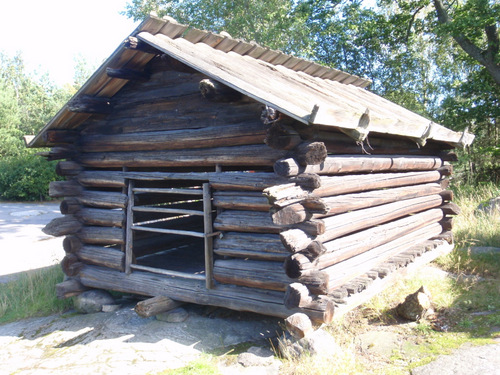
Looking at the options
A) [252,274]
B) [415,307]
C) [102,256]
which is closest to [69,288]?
[102,256]

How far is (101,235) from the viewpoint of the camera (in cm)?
688

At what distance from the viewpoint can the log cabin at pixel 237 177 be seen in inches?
187

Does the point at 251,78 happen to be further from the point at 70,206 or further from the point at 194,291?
the point at 70,206

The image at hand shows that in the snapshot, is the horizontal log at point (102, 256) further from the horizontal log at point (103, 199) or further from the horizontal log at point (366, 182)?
the horizontal log at point (366, 182)

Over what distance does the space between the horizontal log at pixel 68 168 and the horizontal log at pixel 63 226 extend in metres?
0.70

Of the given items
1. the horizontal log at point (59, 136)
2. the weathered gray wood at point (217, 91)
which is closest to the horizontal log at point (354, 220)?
the weathered gray wood at point (217, 91)

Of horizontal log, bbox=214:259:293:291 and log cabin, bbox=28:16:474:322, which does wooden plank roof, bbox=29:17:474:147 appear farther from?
horizontal log, bbox=214:259:293:291

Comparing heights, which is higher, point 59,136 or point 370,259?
point 59,136

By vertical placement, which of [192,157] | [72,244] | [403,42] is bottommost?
[72,244]

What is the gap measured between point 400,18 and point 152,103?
47.5ft

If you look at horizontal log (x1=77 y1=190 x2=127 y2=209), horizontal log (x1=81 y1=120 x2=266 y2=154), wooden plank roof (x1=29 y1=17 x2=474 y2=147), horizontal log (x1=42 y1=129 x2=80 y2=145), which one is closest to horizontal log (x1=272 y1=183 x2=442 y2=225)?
wooden plank roof (x1=29 y1=17 x2=474 y2=147)

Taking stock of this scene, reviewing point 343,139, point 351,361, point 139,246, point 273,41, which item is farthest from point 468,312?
point 273,41

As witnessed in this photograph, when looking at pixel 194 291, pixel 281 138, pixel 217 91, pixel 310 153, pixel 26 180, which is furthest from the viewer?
pixel 26 180

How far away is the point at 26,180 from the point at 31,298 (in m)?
Result: 17.6
